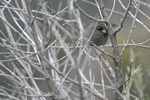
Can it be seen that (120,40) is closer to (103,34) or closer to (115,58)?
(103,34)

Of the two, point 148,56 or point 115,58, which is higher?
point 115,58

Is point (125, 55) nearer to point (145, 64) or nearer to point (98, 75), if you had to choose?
point (145, 64)

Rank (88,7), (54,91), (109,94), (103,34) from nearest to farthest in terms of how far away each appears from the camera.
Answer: (54,91) < (103,34) < (109,94) < (88,7)

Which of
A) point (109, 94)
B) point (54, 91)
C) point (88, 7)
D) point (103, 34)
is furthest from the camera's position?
point (88, 7)

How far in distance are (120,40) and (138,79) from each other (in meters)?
7.82

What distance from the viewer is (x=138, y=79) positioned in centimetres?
364

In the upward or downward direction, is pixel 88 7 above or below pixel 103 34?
above

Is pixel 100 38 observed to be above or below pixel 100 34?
below

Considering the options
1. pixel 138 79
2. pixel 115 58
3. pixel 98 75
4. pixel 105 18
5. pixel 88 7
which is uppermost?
pixel 88 7

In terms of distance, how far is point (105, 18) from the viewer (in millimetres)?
3707

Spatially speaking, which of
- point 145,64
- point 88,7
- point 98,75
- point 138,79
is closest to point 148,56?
point 145,64

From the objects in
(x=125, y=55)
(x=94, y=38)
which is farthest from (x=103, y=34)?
(x=125, y=55)

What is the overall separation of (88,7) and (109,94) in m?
4.42

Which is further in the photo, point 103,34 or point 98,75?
point 98,75
